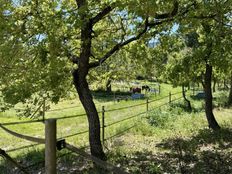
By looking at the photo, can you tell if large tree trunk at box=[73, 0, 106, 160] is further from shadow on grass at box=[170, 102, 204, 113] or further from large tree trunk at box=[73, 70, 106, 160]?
shadow on grass at box=[170, 102, 204, 113]

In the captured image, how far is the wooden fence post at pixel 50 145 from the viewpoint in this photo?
2.85 meters

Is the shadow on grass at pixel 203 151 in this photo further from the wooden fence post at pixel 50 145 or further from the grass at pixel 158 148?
the wooden fence post at pixel 50 145

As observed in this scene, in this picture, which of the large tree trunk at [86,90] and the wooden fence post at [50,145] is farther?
the large tree trunk at [86,90]

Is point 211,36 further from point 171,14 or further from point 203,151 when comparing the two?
point 203,151

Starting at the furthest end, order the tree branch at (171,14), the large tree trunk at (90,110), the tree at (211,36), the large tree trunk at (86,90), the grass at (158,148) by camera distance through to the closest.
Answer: the large tree trunk at (90,110) < the large tree trunk at (86,90) < the grass at (158,148) < the tree branch at (171,14) < the tree at (211,36)

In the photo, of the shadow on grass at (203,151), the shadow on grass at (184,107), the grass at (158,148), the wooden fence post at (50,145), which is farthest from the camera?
the shadow on grass at (184,107)

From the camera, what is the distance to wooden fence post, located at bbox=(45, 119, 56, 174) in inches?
112

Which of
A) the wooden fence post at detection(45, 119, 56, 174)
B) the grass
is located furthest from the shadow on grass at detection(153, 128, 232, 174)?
the wooden fence post at detection(45, 119, 56, 174)

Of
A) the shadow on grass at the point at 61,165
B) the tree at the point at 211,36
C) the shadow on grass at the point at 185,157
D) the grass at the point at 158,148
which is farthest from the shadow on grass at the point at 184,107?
the shadow on grass at the point at 61,165

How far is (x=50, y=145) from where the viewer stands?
9.45ft

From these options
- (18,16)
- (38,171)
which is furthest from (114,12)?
(38,171)

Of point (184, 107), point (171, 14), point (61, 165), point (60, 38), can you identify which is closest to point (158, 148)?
point (61, 165)

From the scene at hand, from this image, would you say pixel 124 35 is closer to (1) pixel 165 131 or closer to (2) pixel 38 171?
(2) pixel 38 171

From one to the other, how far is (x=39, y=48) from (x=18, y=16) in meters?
0.91
